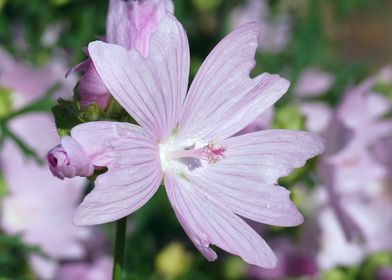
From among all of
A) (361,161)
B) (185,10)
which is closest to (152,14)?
(361,161)

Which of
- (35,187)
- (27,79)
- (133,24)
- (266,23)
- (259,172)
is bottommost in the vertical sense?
(266,23)

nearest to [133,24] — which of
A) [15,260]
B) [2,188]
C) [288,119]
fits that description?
[288,119]

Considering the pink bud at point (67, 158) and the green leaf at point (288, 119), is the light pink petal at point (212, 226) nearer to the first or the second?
the pink bud at point (67, 158)

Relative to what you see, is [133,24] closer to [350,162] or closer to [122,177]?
[122,177]

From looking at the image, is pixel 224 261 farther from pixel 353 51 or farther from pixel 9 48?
pixel 353 51

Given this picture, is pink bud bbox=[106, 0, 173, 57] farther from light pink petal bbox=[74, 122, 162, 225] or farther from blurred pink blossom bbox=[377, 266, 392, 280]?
blurred pink blossom bbox=[377, 266, 392, 280]

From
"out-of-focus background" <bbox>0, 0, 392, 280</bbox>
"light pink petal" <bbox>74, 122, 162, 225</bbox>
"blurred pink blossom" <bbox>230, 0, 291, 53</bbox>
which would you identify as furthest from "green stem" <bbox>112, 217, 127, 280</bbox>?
"blurred pink blossom" <bbox>230, 0, 291, 53</bbox>

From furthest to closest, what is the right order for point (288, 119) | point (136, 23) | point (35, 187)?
1. point (35, 187)
2. point (288, 119)
3. point (136, 23)
